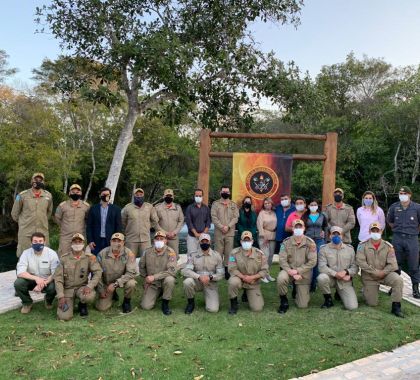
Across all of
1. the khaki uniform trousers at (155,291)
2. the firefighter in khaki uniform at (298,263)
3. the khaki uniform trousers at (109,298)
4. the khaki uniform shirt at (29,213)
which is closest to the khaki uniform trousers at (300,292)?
the firefighter in khaki uniform at (298,263)

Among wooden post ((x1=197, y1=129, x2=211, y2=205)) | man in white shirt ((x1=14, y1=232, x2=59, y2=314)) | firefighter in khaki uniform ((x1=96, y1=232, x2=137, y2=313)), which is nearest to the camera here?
man in white shirt ((x1=14, y1=232, x2=59, y2=314))

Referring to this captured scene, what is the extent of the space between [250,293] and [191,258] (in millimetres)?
1094

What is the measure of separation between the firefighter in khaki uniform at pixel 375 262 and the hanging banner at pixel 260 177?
2277mm

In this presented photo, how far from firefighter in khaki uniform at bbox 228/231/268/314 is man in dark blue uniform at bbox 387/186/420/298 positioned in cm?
256

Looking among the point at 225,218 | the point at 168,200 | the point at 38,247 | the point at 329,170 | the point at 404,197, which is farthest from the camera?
the point at 329,170

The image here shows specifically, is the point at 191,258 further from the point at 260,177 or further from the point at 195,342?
the point at 260,177

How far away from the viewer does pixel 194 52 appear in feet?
29.3

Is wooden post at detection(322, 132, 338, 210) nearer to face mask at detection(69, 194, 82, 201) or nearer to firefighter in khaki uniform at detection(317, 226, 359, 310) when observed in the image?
firefighter in khaki uniform at detection(317, 226, 359, 310)

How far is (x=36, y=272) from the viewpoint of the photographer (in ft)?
21.5

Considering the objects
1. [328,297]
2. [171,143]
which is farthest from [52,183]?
[328,297]

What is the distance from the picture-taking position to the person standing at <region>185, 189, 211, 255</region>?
8141mm

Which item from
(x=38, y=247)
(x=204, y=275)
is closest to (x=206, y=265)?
(x=204, y=275)

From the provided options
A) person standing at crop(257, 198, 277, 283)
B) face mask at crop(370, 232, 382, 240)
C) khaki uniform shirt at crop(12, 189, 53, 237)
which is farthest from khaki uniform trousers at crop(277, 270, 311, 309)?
khaki uniform shirt at crop(12, 189, 53, 237)

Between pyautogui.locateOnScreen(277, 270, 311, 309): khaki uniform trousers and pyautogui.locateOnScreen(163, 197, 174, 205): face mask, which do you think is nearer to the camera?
pyautogui.locateOnScreen(277, 270, 311, 309): khaki uniform trousers
